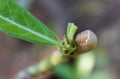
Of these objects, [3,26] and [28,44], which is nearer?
[3,26]

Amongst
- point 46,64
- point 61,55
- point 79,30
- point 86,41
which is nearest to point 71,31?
point 86,41

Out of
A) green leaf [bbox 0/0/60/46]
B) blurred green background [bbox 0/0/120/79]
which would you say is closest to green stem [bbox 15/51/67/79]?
green leaf [bbox 0/0/60/46]

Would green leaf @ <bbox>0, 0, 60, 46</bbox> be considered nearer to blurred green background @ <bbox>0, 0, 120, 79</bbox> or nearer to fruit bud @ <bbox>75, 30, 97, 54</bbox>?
fruit bud @ <bbox>75, 30, 97, 54</bbox>

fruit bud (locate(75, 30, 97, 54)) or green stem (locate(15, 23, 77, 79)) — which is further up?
green stem (locate(15, 23, 77, 79))

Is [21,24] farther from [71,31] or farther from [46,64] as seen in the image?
[46,64]

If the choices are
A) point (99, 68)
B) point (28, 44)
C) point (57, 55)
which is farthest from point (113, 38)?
point (57, 55)

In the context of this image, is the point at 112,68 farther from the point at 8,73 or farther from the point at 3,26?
the point at 3,26

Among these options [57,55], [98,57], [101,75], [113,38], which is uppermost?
[113,38]

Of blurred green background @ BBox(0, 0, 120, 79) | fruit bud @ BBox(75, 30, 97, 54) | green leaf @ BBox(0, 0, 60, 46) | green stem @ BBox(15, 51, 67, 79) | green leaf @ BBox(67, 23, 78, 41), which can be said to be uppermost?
blurred green background @ BBox(0, 0, 120, 79)
